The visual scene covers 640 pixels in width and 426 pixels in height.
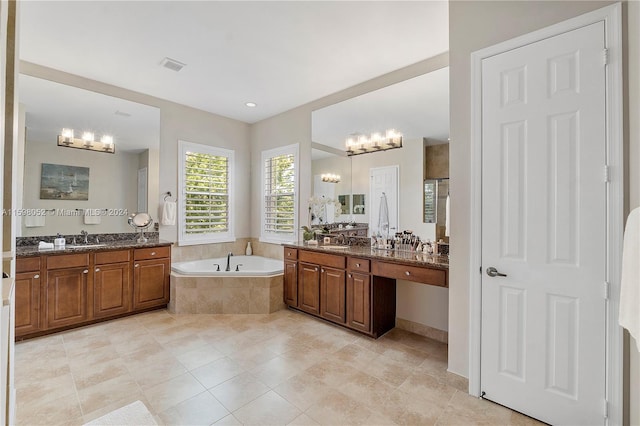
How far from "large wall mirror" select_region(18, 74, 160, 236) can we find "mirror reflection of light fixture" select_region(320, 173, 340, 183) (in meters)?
2.35

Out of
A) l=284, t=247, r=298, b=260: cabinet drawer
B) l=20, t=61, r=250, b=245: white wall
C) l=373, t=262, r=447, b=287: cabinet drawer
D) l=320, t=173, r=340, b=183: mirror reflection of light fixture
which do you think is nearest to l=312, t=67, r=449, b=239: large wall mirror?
l=320, t=173, r=340, b=183: mirror reflection of light fixture

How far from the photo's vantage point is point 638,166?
64.5 inches

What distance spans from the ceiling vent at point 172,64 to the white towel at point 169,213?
1.81m

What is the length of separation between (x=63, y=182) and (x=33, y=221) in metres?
0.54

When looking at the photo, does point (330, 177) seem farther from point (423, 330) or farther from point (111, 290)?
point (111, 290)

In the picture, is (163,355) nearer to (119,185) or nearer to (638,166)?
(119,185)

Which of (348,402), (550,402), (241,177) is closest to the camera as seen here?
(550,402)

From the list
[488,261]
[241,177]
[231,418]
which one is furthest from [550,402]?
[241,177]

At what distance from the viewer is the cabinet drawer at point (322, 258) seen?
133 inches

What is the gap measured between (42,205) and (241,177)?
260cm

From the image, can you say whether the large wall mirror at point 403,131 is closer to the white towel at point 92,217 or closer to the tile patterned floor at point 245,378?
the tile patterned floor at point 245,378

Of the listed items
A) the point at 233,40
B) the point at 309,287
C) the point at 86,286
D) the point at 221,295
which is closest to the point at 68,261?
the point at 86,286

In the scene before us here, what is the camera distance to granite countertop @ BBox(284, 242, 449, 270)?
2666mm

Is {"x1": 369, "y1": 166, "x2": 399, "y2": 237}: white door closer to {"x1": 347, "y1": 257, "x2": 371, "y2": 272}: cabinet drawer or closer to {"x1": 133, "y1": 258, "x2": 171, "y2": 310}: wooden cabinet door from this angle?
{"x1": 347, "y1": 257, "x2": 371, "y2": 272}: cabinet drawer
